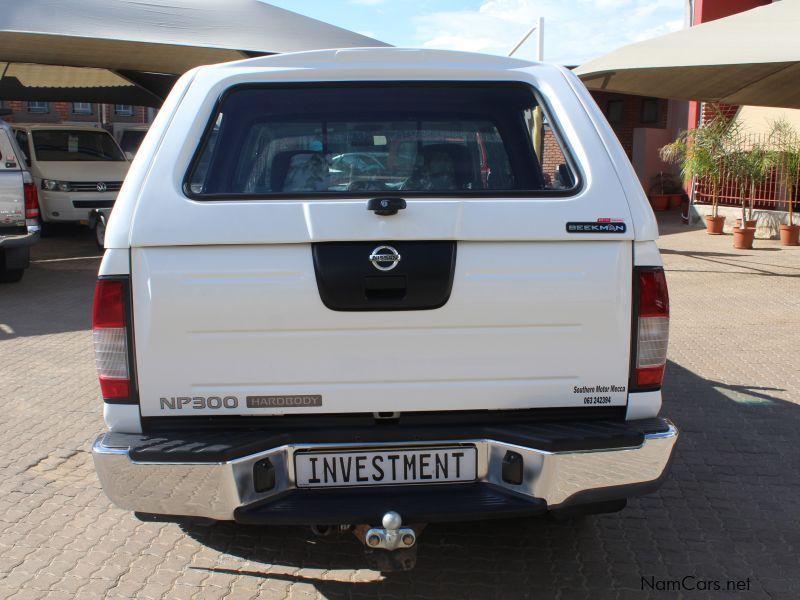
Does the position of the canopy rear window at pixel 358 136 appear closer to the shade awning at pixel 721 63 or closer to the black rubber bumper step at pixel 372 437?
the black rubber bumper step at pixel 372 437

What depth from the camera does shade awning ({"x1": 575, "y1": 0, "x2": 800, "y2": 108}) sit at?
9.63 metres

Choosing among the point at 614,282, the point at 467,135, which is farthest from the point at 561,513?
the point at 467,135

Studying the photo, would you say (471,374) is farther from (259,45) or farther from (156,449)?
(259,45)

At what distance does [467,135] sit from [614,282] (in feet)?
3.45

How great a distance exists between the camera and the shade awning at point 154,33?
519 inches

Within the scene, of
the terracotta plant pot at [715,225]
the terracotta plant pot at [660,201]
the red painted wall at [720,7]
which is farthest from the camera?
the terracotta plant pot at [660,201]

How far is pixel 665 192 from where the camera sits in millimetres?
21984

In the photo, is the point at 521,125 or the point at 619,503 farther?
the point at 521,125

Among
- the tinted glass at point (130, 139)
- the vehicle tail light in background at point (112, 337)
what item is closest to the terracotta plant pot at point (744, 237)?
the vehicle tail light in background at point (112, 337)

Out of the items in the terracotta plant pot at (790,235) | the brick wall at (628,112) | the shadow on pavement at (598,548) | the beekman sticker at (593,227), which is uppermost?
the brick wall at (628,112)

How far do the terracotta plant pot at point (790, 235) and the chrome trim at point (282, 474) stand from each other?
13298 millimetres

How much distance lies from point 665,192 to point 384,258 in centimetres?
2054

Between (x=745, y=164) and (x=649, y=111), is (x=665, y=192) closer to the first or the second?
(x=649, y=111)

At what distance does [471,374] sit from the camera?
280 centimetres
